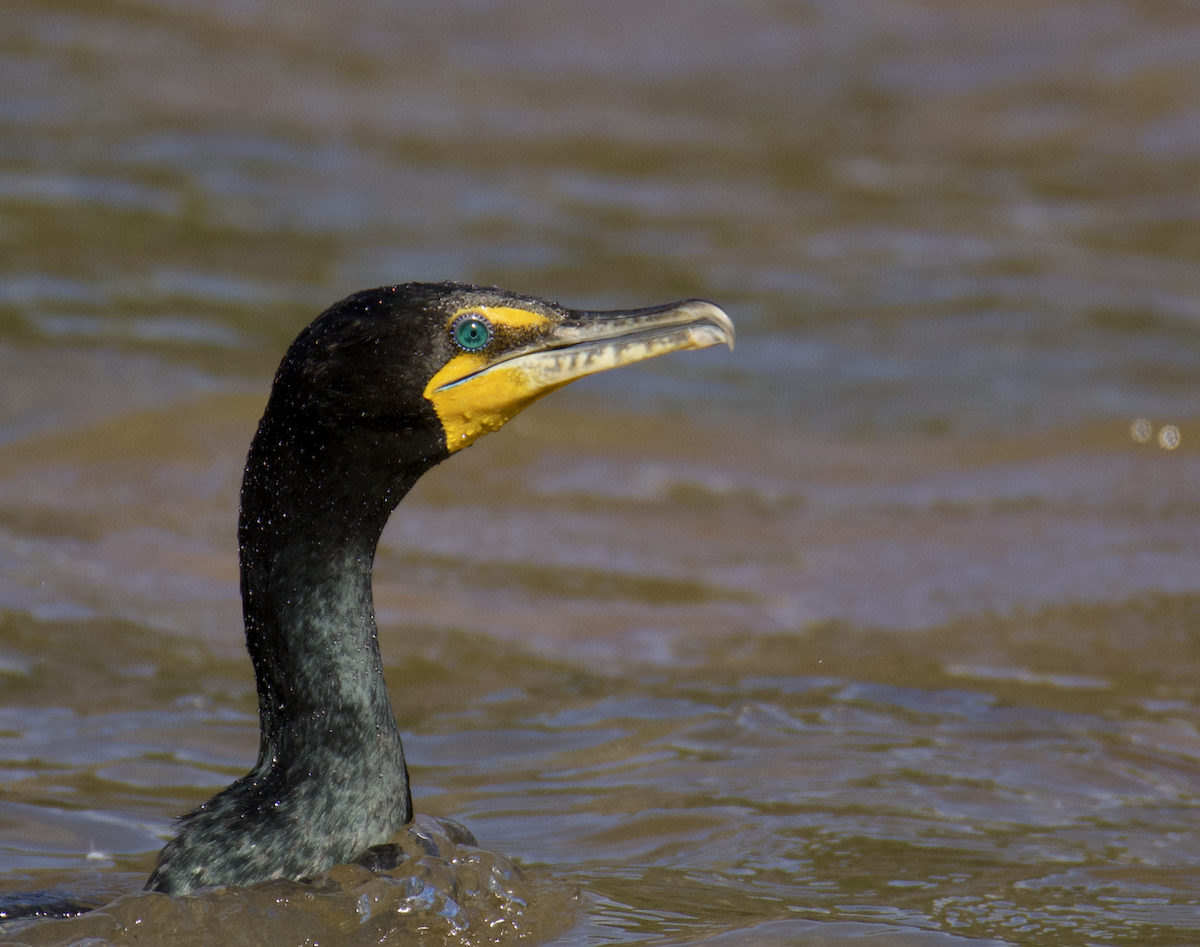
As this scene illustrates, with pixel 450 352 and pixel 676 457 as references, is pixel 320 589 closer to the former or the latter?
pixel 450 352

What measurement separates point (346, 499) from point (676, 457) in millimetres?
4716

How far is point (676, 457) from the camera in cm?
853

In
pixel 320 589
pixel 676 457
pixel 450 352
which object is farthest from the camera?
pixel 676 457

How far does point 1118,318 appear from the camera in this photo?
10117 millimetres

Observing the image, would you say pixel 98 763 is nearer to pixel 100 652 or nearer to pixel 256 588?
pixel 100 652

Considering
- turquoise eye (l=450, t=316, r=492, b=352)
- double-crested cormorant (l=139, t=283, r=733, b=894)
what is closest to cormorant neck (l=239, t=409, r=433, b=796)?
double-crested cormorant (l=139, t=283, r=733, b=894)

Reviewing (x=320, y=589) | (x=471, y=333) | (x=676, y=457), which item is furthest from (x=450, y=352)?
(x=676, y=457)

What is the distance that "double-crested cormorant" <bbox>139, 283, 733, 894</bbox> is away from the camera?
3818mm

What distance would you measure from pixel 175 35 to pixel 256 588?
10928 mm

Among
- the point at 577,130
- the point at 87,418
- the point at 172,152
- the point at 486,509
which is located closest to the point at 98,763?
the point at 486,509

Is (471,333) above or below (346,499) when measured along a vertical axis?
above

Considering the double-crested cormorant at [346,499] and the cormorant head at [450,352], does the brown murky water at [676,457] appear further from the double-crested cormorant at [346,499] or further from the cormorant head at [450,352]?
the cormorant head at [450,352]

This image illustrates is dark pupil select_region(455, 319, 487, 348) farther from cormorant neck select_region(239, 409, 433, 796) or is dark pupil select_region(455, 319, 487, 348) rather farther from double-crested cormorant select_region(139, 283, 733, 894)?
cormorant neck select_region(239, 409, 433, 796)

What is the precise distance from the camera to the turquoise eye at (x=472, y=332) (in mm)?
3867
